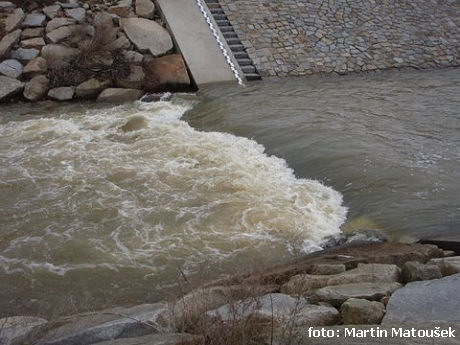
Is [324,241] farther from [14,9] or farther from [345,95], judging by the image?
[14,9]

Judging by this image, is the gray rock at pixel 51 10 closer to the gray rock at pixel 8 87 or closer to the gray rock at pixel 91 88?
the gray rock at pixel 8 87

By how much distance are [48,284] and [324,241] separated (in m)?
2.77

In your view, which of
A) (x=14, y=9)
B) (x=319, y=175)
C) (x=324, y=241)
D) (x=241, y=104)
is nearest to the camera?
(x=324, y=241)

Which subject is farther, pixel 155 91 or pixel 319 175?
pixel 155 91

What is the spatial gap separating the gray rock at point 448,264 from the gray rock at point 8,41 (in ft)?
34.9

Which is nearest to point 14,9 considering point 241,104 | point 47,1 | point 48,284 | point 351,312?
point 47,1

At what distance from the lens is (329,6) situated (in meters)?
14.4

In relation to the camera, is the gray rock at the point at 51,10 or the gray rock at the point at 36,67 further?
the gray rock at the point at 51,10

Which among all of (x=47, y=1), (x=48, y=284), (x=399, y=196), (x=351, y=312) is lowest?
(x=48, y=284)

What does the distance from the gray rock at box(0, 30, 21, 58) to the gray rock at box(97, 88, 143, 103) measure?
8.16 ft

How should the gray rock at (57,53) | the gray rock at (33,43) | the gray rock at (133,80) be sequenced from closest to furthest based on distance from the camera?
the gray rock at (133,80) → the gray rock at (57,53) → the gray rock at (33,43)

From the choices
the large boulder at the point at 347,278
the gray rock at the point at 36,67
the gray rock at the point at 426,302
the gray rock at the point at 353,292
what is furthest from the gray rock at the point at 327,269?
the gray rock at the point at 36,67

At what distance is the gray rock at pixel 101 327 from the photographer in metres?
3.21

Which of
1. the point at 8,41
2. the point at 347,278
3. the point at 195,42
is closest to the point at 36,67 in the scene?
the point at 8,41
